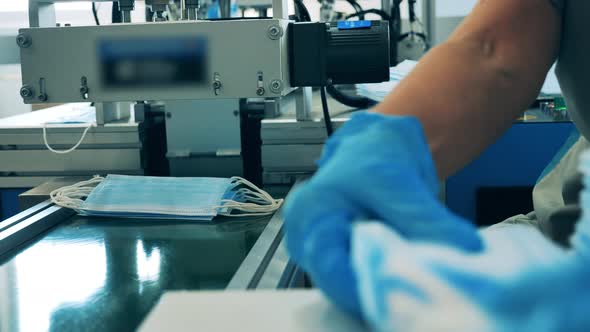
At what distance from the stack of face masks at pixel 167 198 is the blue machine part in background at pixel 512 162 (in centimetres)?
48

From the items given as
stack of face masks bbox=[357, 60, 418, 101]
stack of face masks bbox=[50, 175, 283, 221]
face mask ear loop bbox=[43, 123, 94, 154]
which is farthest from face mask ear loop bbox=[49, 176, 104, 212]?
stack of face masks bbox=[357, 60, 418, 101]

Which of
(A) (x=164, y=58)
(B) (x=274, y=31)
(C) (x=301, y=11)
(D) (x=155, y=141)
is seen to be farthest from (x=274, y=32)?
(D) (x=155, y=141)

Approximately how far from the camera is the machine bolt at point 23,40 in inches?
47.0

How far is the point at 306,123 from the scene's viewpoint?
1.50 metres

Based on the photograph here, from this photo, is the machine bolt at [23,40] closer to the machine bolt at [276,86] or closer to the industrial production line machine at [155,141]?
the industrial production line machine at [155,141]

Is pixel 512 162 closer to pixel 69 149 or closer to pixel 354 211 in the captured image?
pixel 69 149

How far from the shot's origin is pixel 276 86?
1190mm

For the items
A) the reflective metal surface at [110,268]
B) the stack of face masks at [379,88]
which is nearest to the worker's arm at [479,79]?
the reflective metal surface at [110,268]

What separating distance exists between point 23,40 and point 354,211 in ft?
2.81

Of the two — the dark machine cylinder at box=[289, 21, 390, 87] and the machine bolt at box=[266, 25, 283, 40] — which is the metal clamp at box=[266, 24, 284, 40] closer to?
the machine bolt at box=[266, 25, 283, 40]

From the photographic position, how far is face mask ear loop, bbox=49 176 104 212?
1.32 meters

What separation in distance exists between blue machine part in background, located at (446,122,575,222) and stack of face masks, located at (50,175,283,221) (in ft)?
1.58

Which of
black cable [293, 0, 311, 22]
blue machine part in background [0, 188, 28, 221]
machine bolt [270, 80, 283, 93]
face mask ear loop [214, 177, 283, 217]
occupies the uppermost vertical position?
black cable [293, 0, 311, 22]

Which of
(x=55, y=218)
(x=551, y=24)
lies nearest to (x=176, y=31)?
(x=55, y=218)
